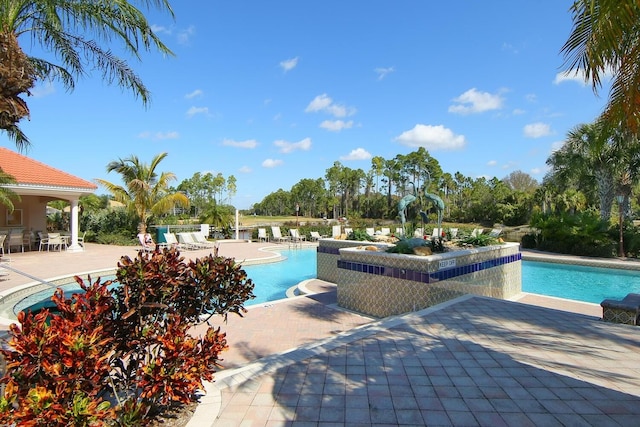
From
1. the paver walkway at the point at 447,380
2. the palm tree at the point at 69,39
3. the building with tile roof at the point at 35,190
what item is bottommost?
the paver walkway at the point at 447,380

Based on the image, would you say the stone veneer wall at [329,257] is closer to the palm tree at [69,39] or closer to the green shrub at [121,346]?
the palm tree at [69,39]

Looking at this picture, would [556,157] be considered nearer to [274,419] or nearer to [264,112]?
[264,112]

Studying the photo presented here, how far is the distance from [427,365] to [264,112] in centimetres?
2456

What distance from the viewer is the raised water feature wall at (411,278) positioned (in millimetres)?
6191

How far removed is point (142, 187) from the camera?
19797mm

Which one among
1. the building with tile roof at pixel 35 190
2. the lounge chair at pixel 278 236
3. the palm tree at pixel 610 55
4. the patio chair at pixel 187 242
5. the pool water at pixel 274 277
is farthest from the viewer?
the lounge chair at pixel 278 236

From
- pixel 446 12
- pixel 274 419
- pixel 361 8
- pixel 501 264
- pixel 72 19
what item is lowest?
pixel 274 419

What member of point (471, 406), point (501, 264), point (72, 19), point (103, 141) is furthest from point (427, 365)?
point (103, 141)

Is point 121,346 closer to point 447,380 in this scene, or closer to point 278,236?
point 447,380

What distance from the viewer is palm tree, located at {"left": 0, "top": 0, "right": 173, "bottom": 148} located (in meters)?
4.77

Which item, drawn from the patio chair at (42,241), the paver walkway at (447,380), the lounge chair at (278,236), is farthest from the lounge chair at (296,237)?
the paver walkway at (447,380)

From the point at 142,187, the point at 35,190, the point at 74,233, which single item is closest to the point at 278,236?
the point at 142,187

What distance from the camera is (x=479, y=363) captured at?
3676 mm

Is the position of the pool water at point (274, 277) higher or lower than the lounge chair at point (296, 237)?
lower
